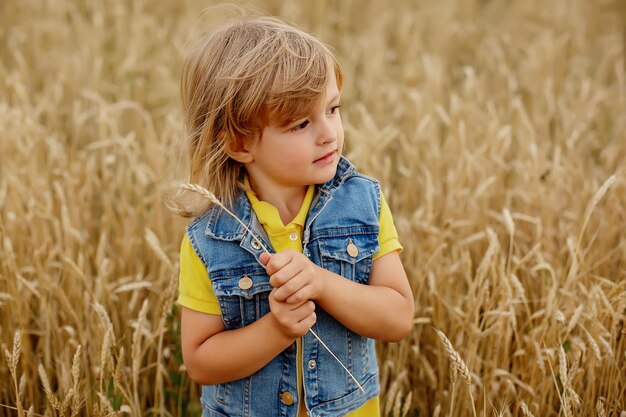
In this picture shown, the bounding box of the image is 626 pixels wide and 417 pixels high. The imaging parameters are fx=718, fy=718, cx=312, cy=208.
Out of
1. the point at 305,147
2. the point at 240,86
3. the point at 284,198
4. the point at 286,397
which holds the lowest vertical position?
the point at 286,397

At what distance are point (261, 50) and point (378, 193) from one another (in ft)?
1.53

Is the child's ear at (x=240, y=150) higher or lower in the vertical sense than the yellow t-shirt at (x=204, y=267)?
higher

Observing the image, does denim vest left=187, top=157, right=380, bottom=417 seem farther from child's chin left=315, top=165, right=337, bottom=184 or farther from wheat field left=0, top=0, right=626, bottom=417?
wheat field left=0, top=0, right=626, bottom=417

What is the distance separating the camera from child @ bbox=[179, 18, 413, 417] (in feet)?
5.33

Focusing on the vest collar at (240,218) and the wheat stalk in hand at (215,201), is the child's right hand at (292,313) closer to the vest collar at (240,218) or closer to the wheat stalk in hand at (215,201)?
the wheat stalk in hand at (215,201)

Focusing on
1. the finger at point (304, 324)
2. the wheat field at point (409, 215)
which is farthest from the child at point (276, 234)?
the wheat field at point (409, 215)

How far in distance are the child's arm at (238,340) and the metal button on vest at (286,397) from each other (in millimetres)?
106

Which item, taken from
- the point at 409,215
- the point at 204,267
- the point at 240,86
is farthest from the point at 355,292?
the point at 409,215

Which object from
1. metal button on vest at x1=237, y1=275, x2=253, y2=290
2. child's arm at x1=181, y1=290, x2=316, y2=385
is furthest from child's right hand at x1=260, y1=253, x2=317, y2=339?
metal button on vest at x1=237, y1=275, x2=253, y2=290

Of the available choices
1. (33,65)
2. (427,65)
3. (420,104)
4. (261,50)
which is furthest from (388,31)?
(261,50)

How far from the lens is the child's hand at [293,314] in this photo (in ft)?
5.07

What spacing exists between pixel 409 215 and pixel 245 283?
156 centimetres

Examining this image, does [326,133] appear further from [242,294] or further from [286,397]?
[286,397]

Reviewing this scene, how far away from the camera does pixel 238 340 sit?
64.6 inches
